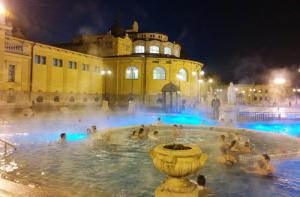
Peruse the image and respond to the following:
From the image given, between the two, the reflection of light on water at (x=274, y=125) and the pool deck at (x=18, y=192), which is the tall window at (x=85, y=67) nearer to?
the reflection of light on water at (x=274, y=125)

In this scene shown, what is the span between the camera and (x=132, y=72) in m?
41.9

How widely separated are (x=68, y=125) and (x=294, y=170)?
51.2ft

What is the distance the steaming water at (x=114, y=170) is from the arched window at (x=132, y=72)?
87.4 feet

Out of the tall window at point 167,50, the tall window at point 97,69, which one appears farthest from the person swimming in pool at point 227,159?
the tall window at point 167,50

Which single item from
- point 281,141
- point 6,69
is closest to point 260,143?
point 281,141

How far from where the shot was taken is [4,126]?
18.5 metres

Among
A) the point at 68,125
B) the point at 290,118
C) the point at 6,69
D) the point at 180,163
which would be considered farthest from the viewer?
the point at 6,69

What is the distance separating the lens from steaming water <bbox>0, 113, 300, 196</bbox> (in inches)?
297

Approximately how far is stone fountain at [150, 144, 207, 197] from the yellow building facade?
2573 cm

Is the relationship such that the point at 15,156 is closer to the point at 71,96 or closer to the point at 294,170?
the point at 294,170

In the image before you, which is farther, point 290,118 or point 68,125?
point 290,118

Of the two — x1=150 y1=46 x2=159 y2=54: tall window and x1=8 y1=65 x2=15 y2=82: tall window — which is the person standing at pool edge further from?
x1=150 y1=46 x2=159 y2=54: tall window

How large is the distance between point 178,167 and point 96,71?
Result: 1540 inches

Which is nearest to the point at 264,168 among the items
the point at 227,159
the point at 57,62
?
the point at 227,159
